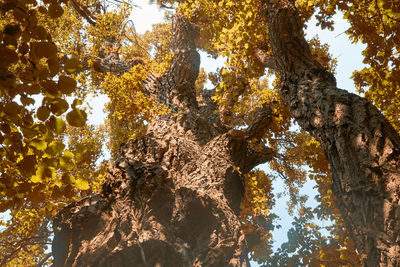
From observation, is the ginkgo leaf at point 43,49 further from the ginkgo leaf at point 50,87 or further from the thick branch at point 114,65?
the thick branch at point 114,65

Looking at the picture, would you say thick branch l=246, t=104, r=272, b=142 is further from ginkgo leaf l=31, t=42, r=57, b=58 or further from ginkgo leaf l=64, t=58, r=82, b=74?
ginkgo leaf l=31, t=42, r=57, b=58

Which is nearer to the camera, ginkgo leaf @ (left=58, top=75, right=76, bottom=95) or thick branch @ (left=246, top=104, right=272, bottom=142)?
ginkgo leaf @ (left=58, top=75, right=76, bottom=95)

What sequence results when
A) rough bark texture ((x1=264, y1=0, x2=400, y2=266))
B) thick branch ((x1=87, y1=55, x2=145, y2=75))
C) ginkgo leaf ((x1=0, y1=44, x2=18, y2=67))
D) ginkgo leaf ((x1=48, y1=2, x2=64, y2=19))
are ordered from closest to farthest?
ginkgo leaf ((x1=0, y1=44, x2=18, y2=67)) → ginkgo leaf ((x1=48, y1=2, x2=64, y2=19)) → rough bark texture ((x1=264, y1=0, x2=400, y2=266)) → thick branch ((x1=87, y1=55, x2=145, y2=75))

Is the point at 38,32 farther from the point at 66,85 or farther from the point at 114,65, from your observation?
the point at 114,65

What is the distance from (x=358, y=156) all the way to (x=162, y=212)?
311cm

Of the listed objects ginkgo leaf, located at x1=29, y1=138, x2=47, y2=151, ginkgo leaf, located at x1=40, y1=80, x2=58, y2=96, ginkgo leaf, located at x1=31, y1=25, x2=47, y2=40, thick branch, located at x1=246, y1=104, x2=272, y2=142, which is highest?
thick branch, located at x1=246, y1=104, x2=272, y2=142

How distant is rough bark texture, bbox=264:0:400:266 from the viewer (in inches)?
91.4

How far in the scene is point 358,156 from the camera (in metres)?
2.75

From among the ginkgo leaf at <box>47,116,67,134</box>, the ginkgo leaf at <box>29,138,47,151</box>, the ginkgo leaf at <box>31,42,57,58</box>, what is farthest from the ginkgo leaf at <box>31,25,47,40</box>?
the ginkgo leaf at <box>29,138,47,151</box>

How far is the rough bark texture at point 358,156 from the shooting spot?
2.32 metres

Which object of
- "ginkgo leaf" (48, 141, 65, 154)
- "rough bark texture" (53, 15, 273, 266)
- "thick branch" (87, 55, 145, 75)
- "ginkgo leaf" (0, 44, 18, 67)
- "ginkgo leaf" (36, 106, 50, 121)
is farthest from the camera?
"thick branch" (87, 55, 145, 75)

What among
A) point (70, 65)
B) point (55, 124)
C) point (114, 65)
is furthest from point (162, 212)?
point (114, 65)

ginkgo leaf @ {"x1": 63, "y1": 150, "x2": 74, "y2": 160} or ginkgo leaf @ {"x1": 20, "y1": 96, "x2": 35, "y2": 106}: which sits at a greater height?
ginkgo leaf @ {"x1": 20, "y1": 96, "x2": 35, "y2": 106}

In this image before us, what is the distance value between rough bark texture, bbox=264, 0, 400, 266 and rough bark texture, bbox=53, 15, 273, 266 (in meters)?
1.94
